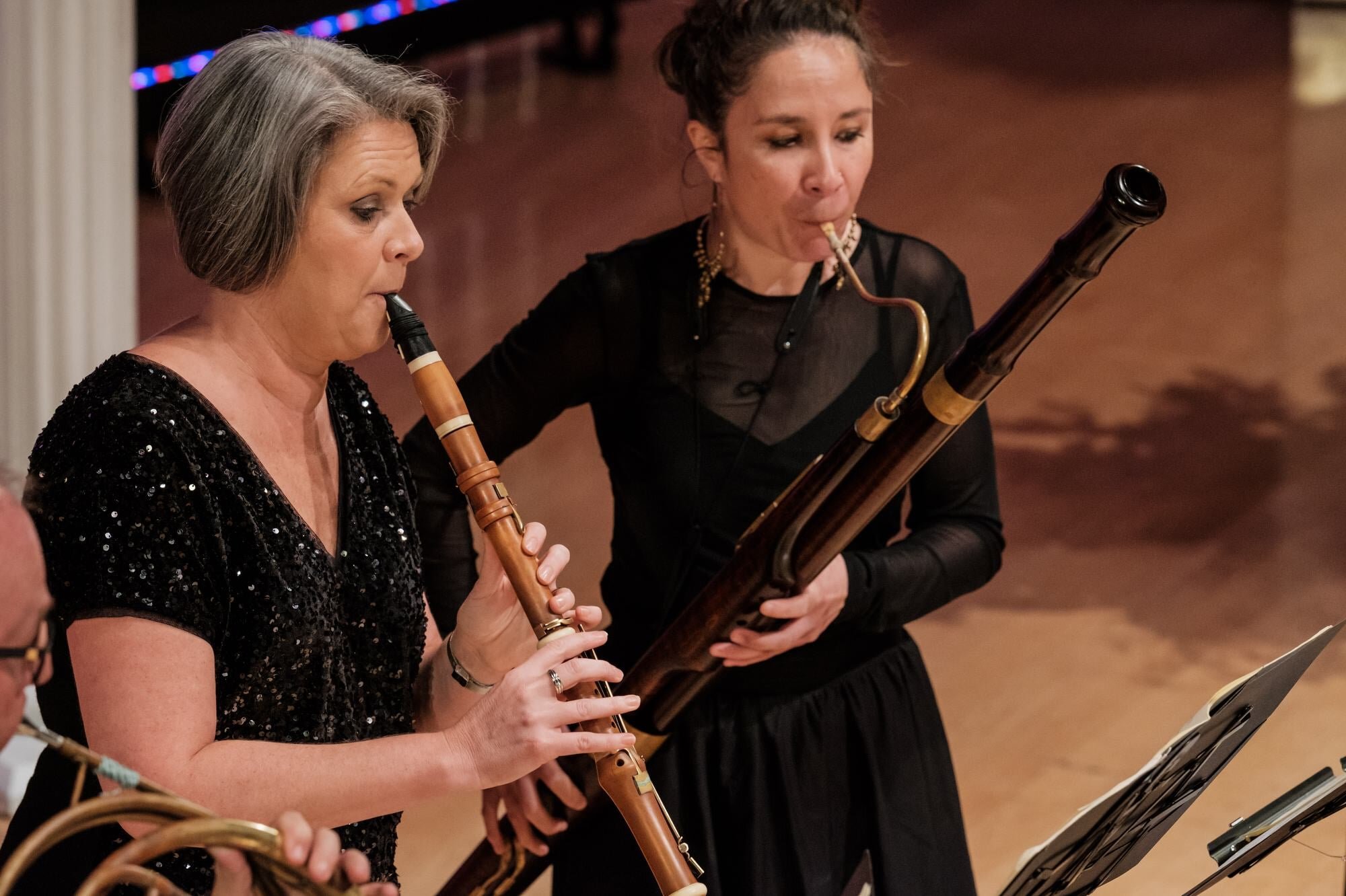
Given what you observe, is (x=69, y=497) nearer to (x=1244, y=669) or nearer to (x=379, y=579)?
(x=379, y=579)

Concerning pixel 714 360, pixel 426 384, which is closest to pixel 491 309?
pixel 714 360

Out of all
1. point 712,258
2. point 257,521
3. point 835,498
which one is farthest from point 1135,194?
point 257,521

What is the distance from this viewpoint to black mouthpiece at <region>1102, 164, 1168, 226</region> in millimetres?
1574

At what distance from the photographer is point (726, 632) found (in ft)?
6.70

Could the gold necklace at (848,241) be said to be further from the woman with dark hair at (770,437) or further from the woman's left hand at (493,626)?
the woman's left hand at (493,626)

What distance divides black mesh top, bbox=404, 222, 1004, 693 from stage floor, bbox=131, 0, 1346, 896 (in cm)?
24

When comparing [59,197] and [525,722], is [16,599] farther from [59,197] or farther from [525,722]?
[59,197]

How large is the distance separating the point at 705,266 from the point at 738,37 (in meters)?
0.31

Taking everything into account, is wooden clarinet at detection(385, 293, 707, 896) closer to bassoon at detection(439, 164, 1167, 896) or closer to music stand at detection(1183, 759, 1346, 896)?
bassoon at detection(439, 164, 1167, 896)

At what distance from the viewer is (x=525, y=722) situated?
1616mm

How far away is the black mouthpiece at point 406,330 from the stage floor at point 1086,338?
27.8 inches

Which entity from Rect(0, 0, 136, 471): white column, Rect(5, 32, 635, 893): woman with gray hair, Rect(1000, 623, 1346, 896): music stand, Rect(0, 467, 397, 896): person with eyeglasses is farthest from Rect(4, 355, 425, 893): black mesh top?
Rect(0, 0, 136, 471): white column

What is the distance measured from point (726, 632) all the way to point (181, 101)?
878 millimetres

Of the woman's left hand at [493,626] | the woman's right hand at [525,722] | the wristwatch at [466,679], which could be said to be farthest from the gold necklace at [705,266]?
the woman's right hand at [525,722]
